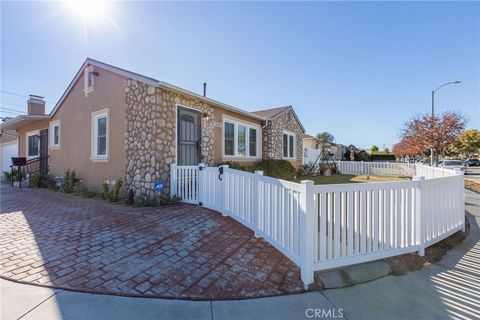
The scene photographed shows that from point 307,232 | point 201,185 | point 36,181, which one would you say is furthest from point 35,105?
point 307,232

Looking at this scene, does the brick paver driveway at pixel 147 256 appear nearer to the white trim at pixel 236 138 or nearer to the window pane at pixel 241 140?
the white trim at pixel 236 138

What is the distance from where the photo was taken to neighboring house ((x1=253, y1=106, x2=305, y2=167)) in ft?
41.5

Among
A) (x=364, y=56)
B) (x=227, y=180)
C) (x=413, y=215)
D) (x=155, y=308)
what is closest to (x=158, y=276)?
(x=155, y=308)

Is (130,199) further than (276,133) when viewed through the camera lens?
No

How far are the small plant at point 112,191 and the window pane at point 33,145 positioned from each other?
922cm

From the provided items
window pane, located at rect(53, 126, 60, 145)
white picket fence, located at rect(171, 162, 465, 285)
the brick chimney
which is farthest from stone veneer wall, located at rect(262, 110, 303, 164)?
the brick chimney

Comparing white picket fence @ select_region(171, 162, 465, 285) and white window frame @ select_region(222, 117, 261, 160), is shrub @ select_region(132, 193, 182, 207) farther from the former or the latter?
white window frame @ select_region(222, 117, 261, 160)

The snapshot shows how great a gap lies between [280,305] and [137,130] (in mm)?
6669

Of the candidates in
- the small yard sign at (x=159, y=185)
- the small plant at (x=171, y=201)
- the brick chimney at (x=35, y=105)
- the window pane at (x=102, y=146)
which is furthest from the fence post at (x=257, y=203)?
the brick chimney at (x=35, y=105)

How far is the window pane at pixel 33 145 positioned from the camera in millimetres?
13195

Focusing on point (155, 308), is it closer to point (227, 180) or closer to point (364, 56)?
point (227, 180)

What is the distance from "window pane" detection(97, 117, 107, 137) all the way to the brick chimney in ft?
26.8

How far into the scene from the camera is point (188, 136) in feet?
27.0

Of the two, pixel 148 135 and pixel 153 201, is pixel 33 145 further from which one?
pixel 153 201
